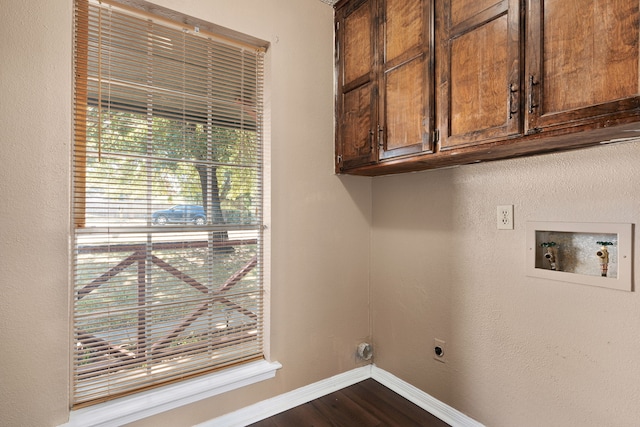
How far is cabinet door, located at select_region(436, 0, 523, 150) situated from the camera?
1.21 metres

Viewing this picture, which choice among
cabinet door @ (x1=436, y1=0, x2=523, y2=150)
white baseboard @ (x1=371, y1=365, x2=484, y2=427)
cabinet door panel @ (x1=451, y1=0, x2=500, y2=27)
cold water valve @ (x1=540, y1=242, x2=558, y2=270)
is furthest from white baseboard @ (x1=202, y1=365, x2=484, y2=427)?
cabinet door panel @ (x1=451, y1=0, x2=500, y2=27)

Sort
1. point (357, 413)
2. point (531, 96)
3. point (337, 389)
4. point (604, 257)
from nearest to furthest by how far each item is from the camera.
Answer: point (531, 96), point (604, 257), point (357, 413), point (337, 389)

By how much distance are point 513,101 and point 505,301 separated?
0.97 metres

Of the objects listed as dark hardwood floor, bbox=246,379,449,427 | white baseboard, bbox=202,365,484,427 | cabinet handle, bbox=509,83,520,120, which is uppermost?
cabinet handle, bbox=509,83,520,120

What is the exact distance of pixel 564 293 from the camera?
4.59 feet

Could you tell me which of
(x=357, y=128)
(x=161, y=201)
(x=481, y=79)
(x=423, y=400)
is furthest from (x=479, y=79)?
(x=423, y=400)

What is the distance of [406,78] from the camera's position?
1.65 metres

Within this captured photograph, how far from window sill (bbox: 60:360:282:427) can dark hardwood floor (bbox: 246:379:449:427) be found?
0.91 ft

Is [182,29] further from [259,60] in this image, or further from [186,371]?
[186,371]

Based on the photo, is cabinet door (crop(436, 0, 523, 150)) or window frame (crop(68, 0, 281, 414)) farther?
window frame (crop(68, 0, 281, 414))

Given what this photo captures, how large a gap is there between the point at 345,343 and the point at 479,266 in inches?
41.7

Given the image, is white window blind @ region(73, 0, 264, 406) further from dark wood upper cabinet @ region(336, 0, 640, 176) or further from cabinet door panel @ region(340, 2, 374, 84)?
dark wood upper cabinet @ region(336, 0, 640, 176)

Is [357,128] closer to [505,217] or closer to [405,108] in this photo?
[405,108]

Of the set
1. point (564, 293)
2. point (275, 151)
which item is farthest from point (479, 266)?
point (275, 151)
